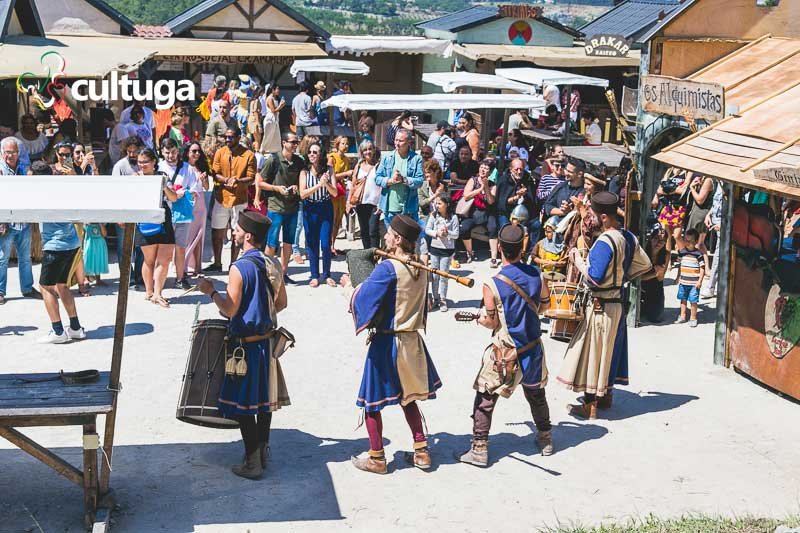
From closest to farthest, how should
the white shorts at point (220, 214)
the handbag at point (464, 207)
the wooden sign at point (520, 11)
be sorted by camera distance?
the white shorts at point (220, 214) < the handbag at point (464, 207) < the wooden sign at point (520, 11)

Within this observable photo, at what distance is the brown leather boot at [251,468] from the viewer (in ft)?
24.0

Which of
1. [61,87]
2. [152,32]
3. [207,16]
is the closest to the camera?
[61,87]

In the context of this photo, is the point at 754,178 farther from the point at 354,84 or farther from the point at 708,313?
the point at 354,84

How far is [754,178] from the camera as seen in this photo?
8.55 m

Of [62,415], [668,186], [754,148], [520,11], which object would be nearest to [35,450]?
[62,415]

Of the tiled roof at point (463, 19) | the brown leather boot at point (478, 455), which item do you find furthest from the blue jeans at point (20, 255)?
the tiled roof at point (463, 19)

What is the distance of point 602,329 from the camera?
8445mm

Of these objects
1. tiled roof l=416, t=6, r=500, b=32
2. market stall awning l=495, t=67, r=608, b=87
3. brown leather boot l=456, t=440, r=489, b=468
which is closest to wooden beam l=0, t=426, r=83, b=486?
brown leather boot l=456, t=440, r=489, b=468

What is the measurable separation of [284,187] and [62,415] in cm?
630

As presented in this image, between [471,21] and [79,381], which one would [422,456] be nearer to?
[79,381]

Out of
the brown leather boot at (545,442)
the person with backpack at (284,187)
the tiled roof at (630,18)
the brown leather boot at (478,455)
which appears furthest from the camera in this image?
the tiled roof at (630,18)

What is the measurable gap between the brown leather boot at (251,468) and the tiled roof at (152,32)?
1866 centimetres

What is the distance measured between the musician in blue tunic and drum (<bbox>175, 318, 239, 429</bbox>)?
913mm

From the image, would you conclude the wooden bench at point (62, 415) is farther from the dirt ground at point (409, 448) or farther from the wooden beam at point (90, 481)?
the dirt ground at point (409, 448)
